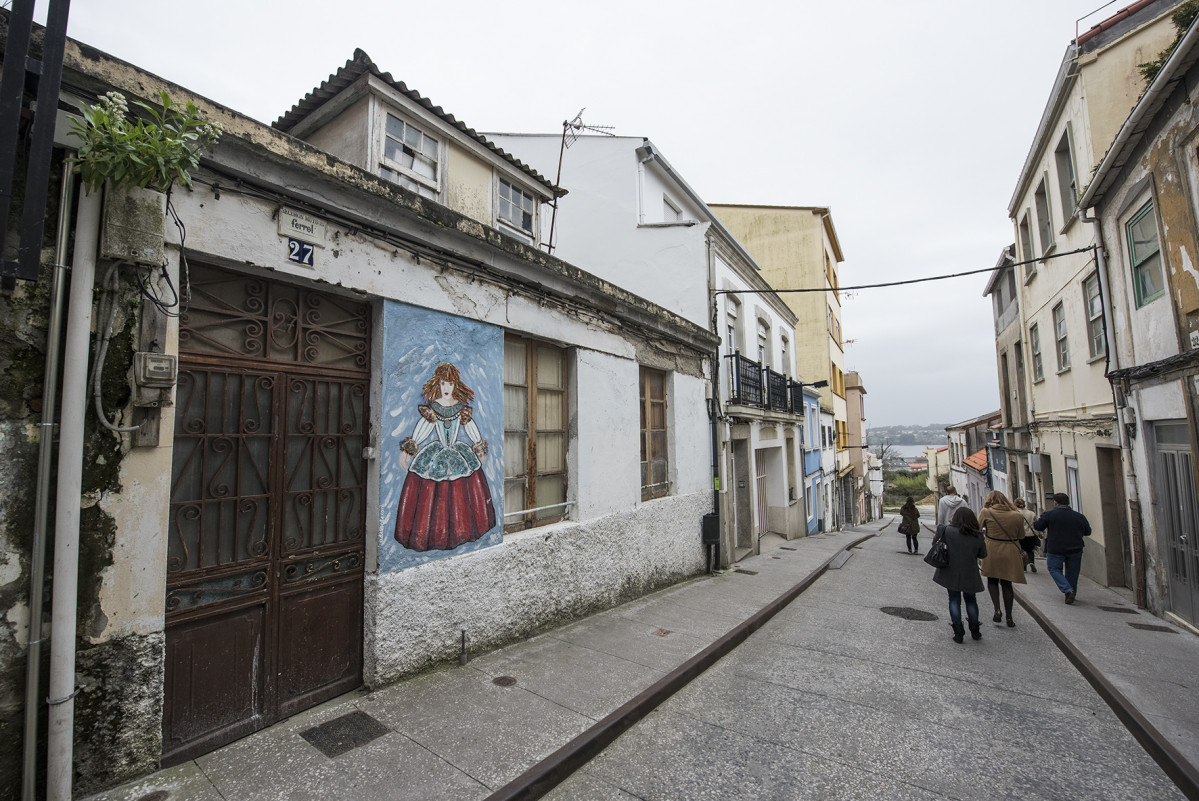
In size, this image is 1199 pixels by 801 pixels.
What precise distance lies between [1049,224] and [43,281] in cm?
1485

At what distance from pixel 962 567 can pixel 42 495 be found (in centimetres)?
727

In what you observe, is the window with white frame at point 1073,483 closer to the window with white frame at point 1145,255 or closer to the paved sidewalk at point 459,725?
the window with white frame at point 1145,255

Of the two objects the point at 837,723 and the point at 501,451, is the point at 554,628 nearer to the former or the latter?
the point at 501,451

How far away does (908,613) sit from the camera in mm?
7090

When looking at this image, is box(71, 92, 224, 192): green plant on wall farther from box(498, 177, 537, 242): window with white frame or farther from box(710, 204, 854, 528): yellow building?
box(710, 204, 854, 528): yellow building

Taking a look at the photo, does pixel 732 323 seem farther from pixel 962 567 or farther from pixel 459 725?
pixel 459 725

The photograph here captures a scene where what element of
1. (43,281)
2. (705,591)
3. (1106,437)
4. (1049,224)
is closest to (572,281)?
(43,281)

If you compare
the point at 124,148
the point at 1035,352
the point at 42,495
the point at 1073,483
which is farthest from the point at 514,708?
the point at 1035,352

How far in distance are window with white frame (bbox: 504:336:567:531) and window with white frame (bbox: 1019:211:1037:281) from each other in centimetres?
1230

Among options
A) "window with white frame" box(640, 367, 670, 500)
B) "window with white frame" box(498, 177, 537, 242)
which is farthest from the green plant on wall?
"window with white frame" box(640, 367, 670, 500)

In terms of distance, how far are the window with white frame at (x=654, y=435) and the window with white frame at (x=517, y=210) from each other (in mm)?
2767

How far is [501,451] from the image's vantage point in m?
5.08

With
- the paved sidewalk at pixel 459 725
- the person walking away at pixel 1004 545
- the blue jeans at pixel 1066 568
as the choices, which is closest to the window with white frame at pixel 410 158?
the paved sidewalk at pixel 459 725

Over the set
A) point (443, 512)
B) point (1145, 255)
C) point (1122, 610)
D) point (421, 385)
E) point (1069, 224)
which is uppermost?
point (1069, 224)
